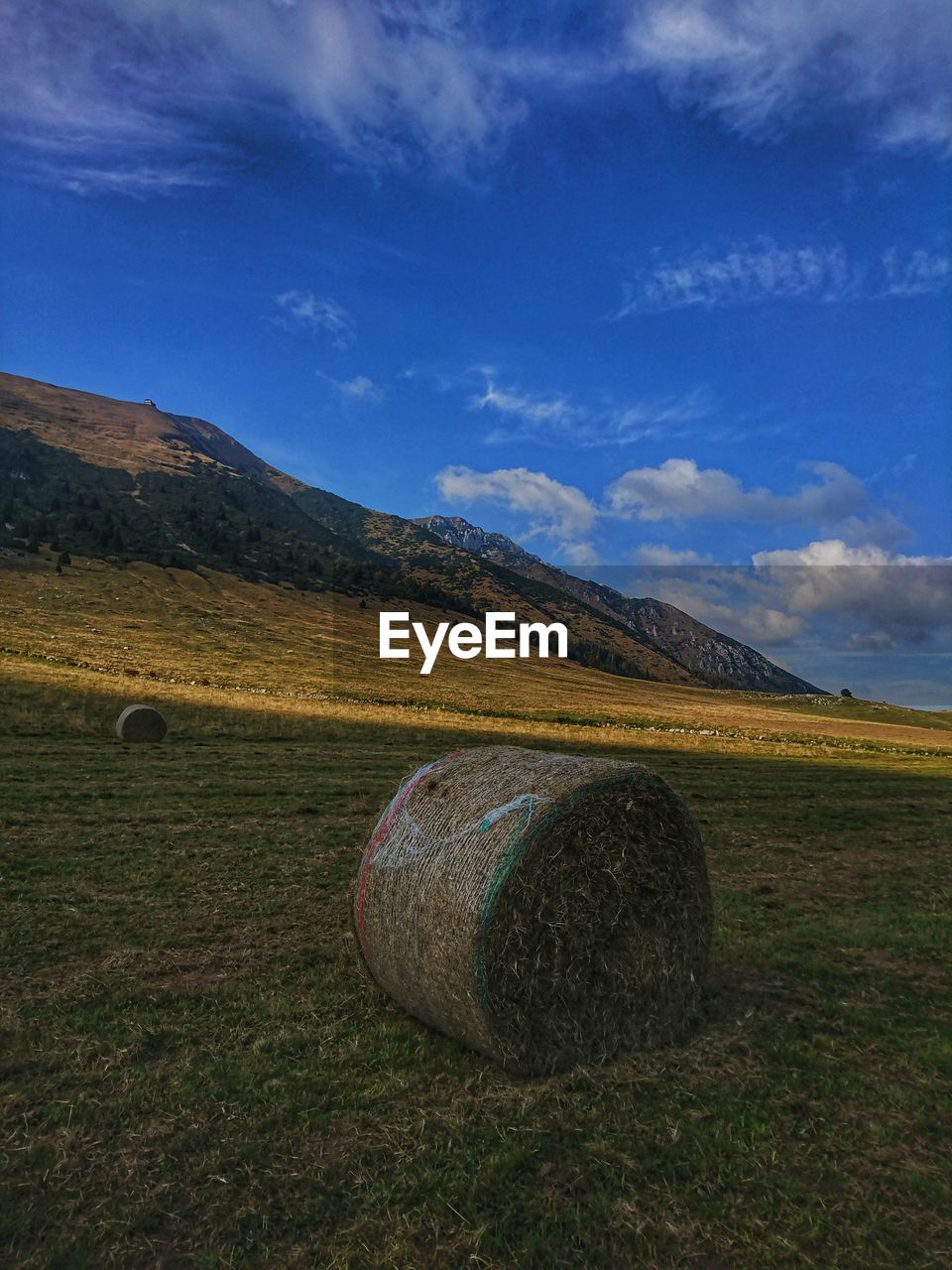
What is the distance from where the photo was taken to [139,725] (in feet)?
86.7

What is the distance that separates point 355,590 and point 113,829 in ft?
411

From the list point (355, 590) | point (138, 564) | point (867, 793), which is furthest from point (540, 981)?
point (355, 590)

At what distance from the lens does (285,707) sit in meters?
38.2

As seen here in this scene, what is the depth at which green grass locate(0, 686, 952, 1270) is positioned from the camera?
441cm

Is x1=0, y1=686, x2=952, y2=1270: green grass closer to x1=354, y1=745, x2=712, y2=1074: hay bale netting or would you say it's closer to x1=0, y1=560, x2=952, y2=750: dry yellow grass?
x1=354, y1=745, x2=712, y2=1074: hay bale netting

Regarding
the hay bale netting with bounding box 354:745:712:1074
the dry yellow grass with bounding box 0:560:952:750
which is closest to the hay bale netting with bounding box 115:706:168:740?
the dry yellow grass with bounding box 0:560:952:750

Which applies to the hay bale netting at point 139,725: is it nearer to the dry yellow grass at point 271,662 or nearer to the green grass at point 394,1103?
the dry yellow grass at point 271,662


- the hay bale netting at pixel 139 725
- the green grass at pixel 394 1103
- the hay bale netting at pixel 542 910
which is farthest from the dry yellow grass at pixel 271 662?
the hay bale netting at pixel 542 910

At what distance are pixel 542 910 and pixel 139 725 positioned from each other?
23.9m

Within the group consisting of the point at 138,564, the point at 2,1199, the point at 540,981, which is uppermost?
the point at 138,564

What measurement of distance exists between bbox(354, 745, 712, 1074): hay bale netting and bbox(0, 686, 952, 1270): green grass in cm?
41

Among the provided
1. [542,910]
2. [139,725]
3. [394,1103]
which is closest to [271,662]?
[139,725]

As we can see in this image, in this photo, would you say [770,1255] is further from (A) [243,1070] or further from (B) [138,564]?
(B) [138,564]

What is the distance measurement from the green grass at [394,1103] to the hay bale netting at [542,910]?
0.41 metres
